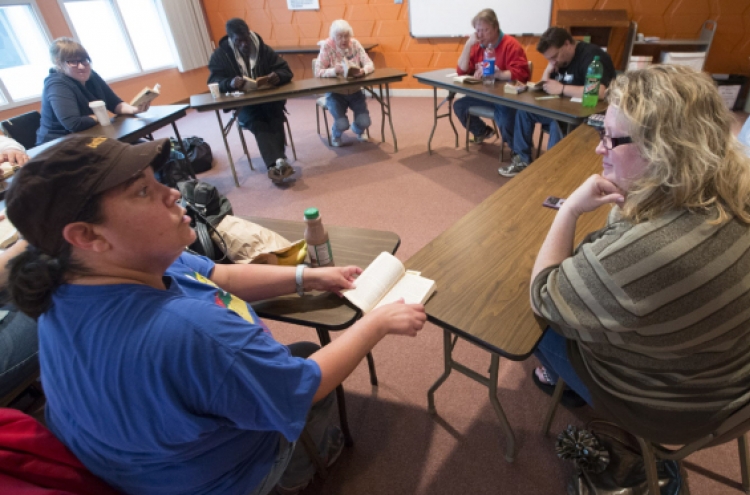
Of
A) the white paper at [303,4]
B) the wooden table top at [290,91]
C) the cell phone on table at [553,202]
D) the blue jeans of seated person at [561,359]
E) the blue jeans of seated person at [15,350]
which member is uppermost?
the white paper at [303,4]

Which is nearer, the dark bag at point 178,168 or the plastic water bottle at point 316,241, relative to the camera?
the plastic water bottle at point 316,241

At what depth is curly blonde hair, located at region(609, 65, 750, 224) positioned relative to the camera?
30.6 inches

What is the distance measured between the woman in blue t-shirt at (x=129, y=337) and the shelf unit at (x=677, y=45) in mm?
5409

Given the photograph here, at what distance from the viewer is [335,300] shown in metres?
1.18

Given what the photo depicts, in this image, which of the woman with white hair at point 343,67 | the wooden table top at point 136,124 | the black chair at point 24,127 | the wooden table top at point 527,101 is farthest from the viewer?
the woman with white hair at point 343,67

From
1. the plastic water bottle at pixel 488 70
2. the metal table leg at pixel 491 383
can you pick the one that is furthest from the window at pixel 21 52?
the metal table leg at pixel 491 383

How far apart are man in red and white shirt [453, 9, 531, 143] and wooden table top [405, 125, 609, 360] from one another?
1.81 m

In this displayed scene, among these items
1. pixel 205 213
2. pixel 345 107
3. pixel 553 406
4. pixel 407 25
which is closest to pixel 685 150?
pixel 553 406

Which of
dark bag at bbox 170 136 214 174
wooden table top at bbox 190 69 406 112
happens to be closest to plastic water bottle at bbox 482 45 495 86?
wooden table top at bbox 190 69 406 112

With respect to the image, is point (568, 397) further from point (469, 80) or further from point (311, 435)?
point (469, 80)

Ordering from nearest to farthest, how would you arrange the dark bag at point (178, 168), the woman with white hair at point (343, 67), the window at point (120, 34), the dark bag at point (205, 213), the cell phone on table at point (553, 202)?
1. the dark bag at point (205, 213)
2. the cell phone on table at point (553, 202)
3. the dark bag at point (178, 168)
4. the woman with white hair at point (343, 67)
5. the window at point (120, 34)

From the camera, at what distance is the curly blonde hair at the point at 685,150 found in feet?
2.55

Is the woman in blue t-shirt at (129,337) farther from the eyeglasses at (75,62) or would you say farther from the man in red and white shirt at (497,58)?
A: the man in red and white shirt at (497,58)

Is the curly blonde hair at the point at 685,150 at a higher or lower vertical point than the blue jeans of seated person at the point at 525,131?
higher
